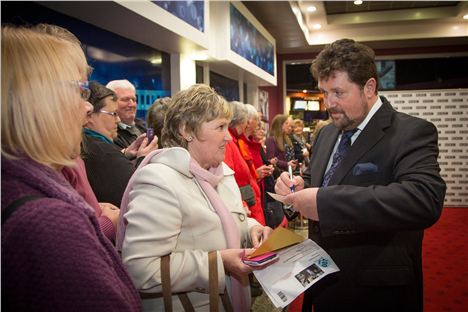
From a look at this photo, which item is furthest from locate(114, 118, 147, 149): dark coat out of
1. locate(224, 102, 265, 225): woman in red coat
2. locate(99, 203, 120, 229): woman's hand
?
locate(99, 203, 120, 229): woman's hand

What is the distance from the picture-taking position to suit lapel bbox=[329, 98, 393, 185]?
62.1 inches

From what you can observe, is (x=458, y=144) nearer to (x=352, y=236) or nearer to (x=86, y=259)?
(x=352, y=236)

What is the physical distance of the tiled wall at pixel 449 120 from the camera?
8266 mm

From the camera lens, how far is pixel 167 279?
1353 mm

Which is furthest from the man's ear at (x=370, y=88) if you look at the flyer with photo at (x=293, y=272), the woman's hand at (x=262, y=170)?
the woman's hand at (x=262, y=170)

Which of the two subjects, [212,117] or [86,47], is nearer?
[212,117]

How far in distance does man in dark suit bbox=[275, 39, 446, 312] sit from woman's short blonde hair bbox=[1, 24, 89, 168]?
36.0 inches

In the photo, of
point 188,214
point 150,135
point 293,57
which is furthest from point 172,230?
point 293,57

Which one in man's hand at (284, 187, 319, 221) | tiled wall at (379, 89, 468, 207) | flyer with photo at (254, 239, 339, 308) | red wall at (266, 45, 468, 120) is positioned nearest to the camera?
flyer with photo at (254, 239, 339, 308)

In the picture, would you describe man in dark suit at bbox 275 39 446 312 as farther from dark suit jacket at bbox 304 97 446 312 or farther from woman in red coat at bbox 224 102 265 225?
woman in red coat at bbox 224 102 265 225

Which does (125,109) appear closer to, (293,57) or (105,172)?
(105,172)

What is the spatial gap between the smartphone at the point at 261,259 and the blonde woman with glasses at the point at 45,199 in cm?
46

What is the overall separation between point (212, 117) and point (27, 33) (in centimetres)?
88

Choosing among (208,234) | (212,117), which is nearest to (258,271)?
(208,234)
